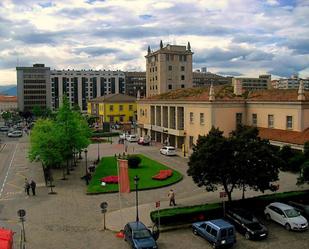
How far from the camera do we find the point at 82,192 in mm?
34094

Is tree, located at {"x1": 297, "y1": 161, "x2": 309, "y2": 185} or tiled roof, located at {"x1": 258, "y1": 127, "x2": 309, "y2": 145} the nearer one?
tree, located at {"x1": 297, "y1": 161, "x2": 309, "y2": 185}

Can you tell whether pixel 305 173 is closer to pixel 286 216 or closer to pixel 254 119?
pixel 286 216

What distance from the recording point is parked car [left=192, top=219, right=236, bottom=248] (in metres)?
21.1

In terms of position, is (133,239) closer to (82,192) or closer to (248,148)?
(248,148)

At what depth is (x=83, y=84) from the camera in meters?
181

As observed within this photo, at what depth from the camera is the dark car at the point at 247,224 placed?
22.4 metres

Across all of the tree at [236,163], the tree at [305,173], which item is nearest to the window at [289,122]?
the tree at [305,173]

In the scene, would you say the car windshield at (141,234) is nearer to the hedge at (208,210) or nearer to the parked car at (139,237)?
the parked car at (139,237)

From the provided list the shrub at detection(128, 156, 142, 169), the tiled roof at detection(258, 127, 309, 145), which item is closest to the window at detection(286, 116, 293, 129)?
the tiled roof at detection(258, 127, 309, 145)

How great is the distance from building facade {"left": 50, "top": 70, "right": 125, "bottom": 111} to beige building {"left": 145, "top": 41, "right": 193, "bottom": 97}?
65.6m

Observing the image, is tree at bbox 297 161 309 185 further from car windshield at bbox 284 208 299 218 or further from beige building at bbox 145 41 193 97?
beige building at bbox 145 41 193 97

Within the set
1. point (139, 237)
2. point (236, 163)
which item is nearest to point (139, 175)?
point (236, 163)

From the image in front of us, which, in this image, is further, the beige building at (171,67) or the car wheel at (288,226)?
the beige building at (171,67)

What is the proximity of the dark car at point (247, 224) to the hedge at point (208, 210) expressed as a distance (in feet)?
4.63
